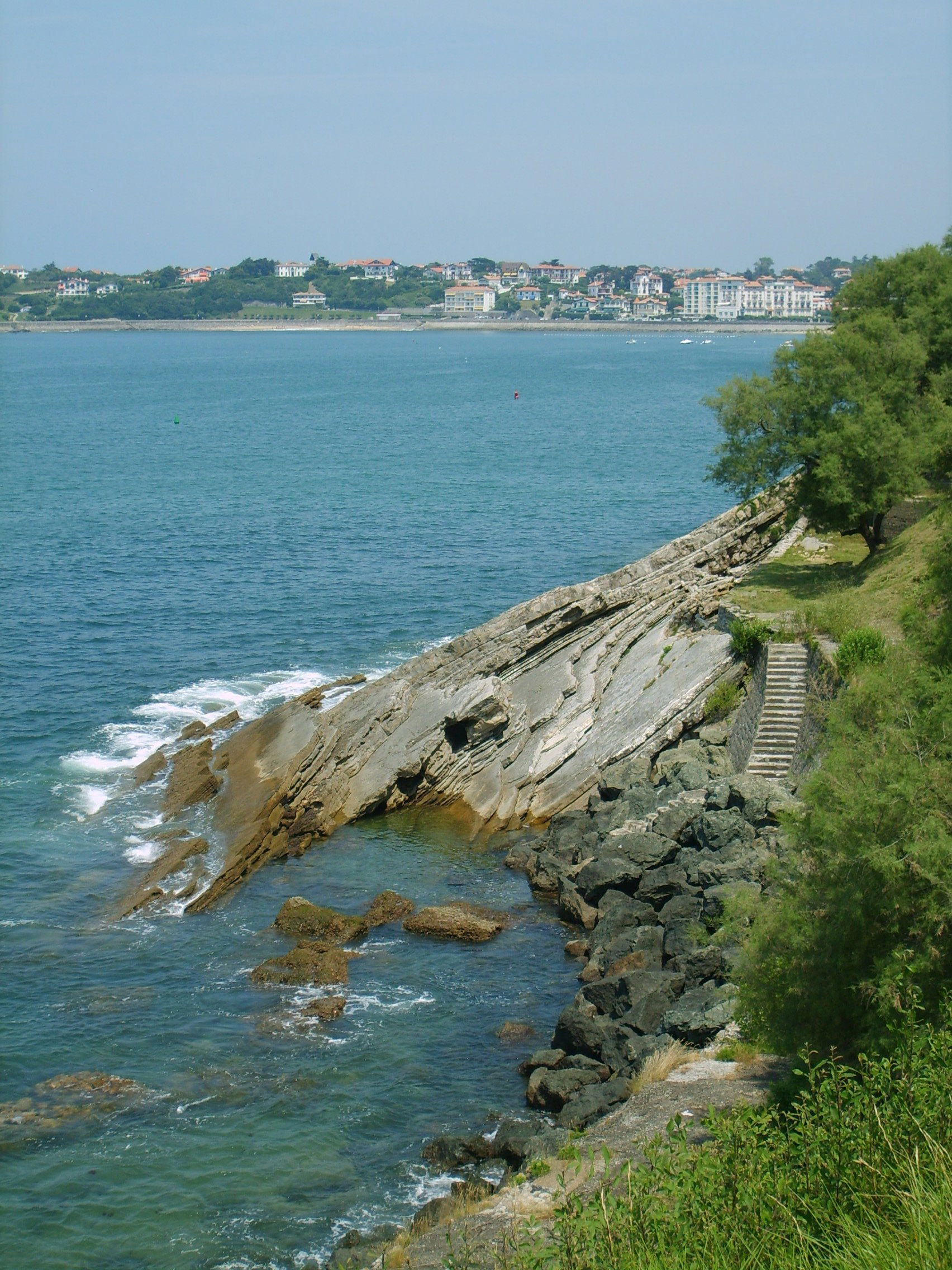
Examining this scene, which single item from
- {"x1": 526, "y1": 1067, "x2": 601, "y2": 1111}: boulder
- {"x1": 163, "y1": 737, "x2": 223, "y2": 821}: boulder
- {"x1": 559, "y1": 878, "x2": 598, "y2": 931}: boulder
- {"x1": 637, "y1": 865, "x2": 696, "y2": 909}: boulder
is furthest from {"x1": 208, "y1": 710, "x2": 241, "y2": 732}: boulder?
{"x1": 526, "y1": 1067, "x2": 601, "y2": 1111}: boulder

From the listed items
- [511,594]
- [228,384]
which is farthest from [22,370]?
[511,594]

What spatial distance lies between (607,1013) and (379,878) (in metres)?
9.45

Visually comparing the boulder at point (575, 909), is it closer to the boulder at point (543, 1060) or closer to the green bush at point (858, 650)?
the boulder at point (543, 1060)

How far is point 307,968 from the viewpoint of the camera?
26016 mm

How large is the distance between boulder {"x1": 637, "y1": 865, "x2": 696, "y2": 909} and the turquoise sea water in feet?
7.26

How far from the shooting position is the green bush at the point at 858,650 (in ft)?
90.4

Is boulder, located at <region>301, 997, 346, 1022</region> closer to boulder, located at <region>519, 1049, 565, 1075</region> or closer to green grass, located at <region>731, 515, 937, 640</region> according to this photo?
boulder, located at <region>519, 1049, 565, 1075</region>

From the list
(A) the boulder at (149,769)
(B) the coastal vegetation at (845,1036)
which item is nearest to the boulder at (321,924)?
(B) the coastal vegetation at (845,1036)

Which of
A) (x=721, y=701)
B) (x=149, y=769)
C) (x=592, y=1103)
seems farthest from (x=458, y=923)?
(x=149, y=769)

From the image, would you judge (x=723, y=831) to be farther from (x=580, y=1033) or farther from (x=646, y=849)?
(x=580, y=1033)

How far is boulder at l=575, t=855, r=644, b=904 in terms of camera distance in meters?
27.7

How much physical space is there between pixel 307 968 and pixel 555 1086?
7.14m

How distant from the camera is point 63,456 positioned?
337ft

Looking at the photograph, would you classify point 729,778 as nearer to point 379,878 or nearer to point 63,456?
point 379,878
